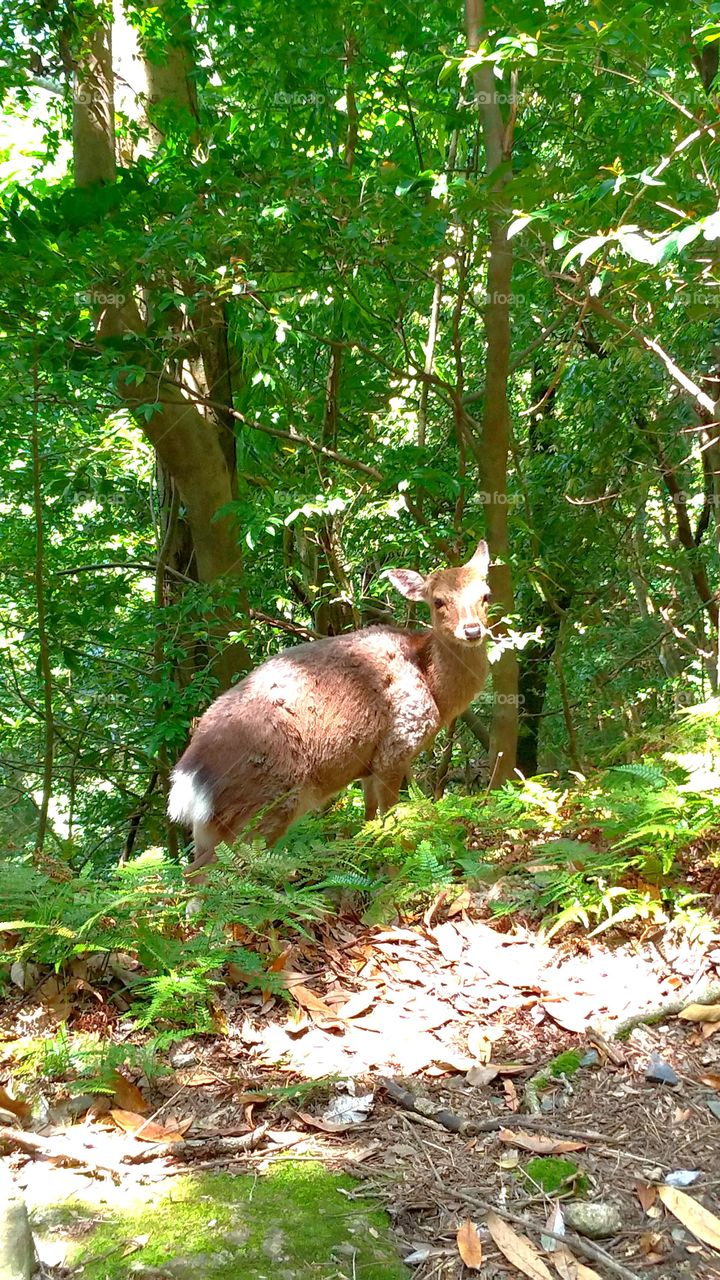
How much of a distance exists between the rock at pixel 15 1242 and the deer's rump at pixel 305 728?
374cm

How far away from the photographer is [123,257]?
21.0 ft

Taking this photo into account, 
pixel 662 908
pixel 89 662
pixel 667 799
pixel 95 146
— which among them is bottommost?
pixel 662 908

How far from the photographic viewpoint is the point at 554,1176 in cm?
259

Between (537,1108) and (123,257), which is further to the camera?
(123,257)

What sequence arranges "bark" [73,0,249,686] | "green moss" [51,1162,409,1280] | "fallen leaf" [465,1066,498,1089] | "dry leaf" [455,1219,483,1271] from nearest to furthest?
"green moss" [51,1162,409,1280] → "dry leaf" [455,1219,483,1271] → "fallen leaf" [465,1066,498,1089] → "bark" [73,0,249,686]

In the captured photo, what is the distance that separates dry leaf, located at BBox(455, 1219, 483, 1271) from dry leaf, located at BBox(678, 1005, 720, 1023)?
1.34 metres

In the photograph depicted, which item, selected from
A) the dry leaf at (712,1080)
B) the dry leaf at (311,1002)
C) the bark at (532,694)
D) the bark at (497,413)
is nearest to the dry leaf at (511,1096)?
the dry leaf at (712,1080)

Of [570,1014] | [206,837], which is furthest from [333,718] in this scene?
[570,1014]

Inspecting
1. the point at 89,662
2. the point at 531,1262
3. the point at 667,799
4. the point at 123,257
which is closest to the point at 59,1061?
the point at 531,1262

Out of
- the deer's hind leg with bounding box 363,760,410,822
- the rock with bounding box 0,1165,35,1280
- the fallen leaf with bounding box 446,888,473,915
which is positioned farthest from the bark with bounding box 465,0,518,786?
the rock with bounding box 0,1165,35,1280

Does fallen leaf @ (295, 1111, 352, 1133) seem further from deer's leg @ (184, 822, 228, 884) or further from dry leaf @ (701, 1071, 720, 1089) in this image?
deer's leg @ (184, 822, 228, 884)

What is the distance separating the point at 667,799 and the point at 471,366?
7.55 m

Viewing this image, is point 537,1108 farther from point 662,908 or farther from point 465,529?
point 465,529

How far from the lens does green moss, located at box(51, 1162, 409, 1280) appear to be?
7.17 feet
